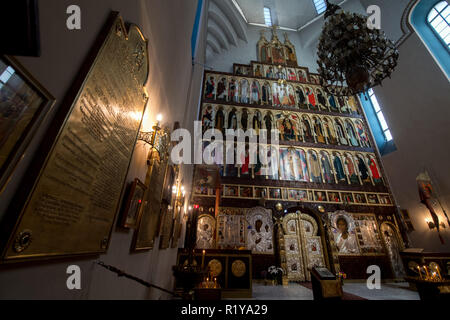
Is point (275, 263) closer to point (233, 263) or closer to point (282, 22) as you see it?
point (233, 263)

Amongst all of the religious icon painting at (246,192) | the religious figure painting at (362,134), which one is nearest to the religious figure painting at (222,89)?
the religious icon painting at (246,192)

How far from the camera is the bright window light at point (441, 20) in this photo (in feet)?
26.7

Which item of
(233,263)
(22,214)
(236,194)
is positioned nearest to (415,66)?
(236,194)

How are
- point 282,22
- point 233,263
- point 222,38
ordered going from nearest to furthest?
point 233,263 → point 222,38 → point 282,22

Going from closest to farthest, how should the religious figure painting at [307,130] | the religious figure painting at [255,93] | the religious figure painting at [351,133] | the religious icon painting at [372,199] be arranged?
the religious icon painting at [372,199] < the religious figure painting at [307,130] < the religious figure painting at [351,133] < the religious figure painting at [255,93]

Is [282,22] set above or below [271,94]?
above

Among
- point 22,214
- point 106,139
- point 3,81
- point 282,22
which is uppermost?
point 282,22

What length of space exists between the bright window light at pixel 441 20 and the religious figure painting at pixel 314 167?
7.16 meters

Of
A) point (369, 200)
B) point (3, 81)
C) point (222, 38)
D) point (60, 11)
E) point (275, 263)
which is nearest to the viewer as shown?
point (3, 81)

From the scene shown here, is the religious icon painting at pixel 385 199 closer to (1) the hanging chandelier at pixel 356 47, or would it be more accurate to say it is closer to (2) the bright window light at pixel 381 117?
(2) the bright window light at pixel 381 117

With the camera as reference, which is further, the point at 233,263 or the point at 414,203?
the point at 414,203

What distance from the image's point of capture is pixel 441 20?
27.4ft

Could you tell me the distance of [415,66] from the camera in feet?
28.9
